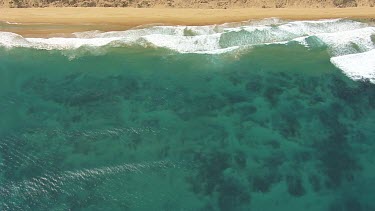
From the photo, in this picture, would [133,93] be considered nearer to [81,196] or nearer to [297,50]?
[81,196]

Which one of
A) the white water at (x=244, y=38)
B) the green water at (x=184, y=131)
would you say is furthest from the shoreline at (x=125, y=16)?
the green water at (x=184, y=131)

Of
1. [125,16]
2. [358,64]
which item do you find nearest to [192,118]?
[125,16]

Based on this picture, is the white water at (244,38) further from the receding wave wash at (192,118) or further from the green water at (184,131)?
the green water at (184,131)

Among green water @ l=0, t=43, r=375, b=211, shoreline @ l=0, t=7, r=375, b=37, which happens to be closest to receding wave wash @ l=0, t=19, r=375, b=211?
green water @ l=0, t=43, r=375, b=211

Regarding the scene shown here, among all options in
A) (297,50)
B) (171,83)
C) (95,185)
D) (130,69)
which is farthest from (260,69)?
(95,185)

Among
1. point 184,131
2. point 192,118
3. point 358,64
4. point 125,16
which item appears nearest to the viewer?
point 184,131

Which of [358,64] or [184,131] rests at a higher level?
[358,64]

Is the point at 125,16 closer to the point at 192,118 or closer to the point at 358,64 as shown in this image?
the point at 192,118
